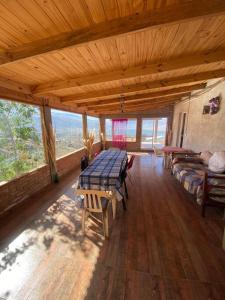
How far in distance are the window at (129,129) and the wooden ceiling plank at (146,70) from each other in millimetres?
5792

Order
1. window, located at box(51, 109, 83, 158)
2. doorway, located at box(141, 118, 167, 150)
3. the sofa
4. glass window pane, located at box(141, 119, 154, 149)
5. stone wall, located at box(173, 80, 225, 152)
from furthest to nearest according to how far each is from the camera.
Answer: glass window pane, located at box(141, 119, 154, 149), doorway, located at box(141, 118, 167, 150), window, located at box(51, 109, 83, 158), stone wall, located at box(173, 80, 225, 152), the sofa

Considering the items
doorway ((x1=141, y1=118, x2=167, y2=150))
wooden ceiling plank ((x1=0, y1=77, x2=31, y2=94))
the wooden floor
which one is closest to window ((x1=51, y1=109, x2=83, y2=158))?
wooden ceiling plank ((x1=0, y1=77, x2=31, y2=94))

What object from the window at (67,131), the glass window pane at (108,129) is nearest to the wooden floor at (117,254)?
the window at (67,131)

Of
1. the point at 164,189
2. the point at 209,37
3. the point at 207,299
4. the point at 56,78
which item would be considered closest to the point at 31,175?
the point at 56,78

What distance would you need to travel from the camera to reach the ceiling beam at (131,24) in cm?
114

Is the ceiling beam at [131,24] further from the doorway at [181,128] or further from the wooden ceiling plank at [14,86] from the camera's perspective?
the doorway at [181,128]

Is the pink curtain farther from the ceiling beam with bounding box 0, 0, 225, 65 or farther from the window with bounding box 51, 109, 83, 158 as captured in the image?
the ceiling beam with bounding box 0, 0, 225, 65

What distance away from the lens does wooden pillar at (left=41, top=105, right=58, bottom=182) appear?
345 centimetres

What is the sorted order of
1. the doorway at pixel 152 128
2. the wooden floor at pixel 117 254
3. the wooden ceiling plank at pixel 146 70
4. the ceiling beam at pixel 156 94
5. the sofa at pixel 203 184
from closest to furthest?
the wooden floor at pixel 117 254, the wooden ceiling plank at pixel 146 70, the sofa at pixel 203 184, the ceiling beam at pixel 156 94, the doorway at pixel 152 128

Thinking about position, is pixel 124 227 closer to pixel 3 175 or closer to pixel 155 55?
pixel 3 175

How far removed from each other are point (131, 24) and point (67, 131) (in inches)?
154

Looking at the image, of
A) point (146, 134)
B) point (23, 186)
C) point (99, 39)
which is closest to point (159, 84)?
point (99, 39)

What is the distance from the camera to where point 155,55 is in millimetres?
2053

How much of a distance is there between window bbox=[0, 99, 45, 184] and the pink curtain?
5.26m
